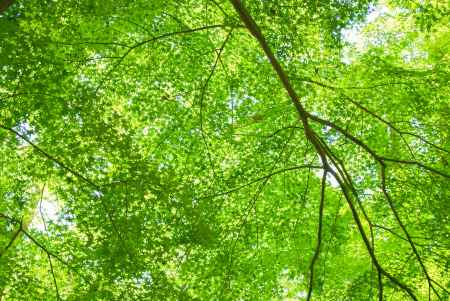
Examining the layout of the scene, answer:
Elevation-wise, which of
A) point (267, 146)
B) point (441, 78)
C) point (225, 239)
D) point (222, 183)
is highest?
point (441, 78)

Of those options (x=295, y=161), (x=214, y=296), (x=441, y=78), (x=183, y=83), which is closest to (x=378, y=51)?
(x=441, y=78)

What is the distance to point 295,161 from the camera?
26.7 feet

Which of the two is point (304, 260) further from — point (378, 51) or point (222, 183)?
point (378, 51)

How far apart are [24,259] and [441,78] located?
7290 mm

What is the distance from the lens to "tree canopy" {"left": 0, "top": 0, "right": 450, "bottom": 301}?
20.6 ft

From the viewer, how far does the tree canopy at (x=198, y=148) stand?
6.29m

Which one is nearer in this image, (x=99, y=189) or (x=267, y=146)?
(x=99, y=189)

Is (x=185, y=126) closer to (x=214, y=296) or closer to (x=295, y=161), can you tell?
(x=295, y=161)

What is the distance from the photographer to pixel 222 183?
7.48 metres

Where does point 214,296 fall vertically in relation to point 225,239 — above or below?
below

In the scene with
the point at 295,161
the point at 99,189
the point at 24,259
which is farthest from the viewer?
the point at 295,161

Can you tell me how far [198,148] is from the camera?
25.3ft

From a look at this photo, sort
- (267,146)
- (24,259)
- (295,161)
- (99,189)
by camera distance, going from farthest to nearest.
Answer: (295,161) < (267,146) < (24,259) < (99,189)

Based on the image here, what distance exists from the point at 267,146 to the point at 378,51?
3.00 meters
